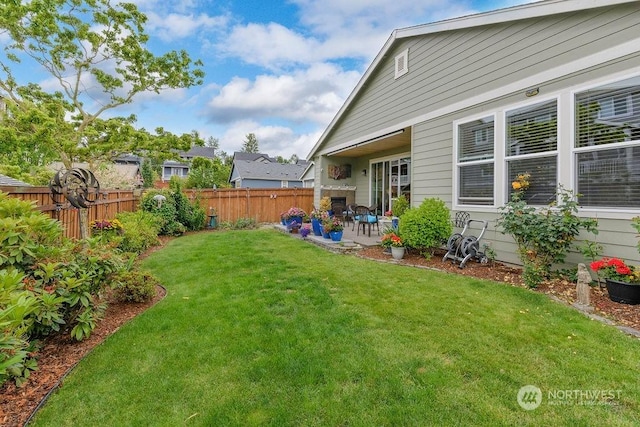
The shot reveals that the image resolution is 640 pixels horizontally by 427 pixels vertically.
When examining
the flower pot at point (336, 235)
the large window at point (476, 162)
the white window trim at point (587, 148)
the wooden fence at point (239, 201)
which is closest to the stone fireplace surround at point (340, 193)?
the wooden fence at point (239, 201)

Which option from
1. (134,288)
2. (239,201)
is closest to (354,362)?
(134,288)

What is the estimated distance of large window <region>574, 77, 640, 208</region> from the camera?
3777mm

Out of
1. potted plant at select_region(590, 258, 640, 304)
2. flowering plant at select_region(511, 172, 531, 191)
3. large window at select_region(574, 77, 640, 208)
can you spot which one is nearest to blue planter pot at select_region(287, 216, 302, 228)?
flowering plant at select_region(511, 172, 531, 191)

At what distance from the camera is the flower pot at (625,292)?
3.42 meters

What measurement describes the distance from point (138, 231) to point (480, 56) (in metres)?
8.37

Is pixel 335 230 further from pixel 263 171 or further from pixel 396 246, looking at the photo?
pixel 263 171

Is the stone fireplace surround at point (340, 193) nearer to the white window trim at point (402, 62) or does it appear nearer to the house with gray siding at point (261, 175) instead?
the white window trim at point (402, 62)

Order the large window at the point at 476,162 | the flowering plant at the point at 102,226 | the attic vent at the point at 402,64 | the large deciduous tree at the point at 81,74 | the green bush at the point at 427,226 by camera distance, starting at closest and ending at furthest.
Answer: the large window at the point at 476,162 < the green bush at the point at 427,226 < the flowering plant at the point at 102,226 < the attic vent at the point at 402,64 < the large deciduous tree at the point at 81,74

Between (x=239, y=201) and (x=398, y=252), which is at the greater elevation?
(x=239, y=201)

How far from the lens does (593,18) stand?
416 cm

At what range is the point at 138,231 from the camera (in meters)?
7.56

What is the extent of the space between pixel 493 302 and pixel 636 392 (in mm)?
1642

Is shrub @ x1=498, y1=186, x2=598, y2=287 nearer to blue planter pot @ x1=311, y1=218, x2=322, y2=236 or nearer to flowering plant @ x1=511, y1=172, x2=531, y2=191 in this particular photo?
flowering plant @ x1=511, y1=172, x2=531, y2=191

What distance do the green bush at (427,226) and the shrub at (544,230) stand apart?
4.38 feet
